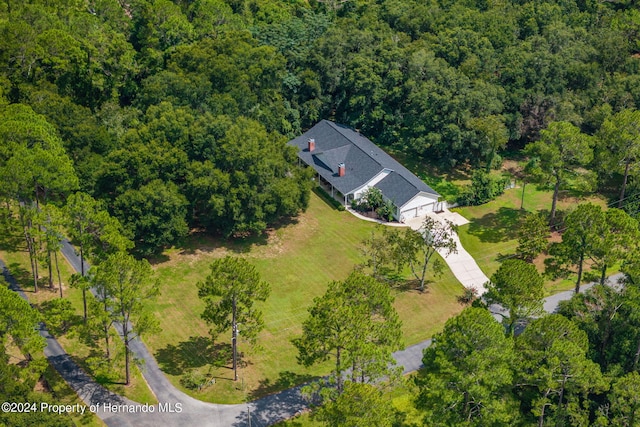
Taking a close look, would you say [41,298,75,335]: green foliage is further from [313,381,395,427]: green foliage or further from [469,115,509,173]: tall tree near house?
[469,115,509,173]: tall tree near house

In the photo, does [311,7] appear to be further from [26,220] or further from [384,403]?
[384,403]

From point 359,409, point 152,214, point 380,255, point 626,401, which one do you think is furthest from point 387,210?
point 359,409

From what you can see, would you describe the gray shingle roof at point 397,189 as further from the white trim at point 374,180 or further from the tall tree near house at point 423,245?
the tall tree near house at point 423,245

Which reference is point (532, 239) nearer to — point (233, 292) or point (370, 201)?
point (370, 201)

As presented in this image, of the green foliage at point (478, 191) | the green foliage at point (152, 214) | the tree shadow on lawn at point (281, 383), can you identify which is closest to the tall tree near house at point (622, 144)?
the green foliage at point (478, 191)

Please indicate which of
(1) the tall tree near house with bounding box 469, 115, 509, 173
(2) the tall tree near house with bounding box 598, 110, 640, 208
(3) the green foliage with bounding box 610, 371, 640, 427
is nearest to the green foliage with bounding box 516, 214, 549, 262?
(2) the tall tree near house with bounding box 598, 110, 640, 208

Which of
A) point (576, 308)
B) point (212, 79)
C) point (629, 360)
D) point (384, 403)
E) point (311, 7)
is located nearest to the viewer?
point (384, 403)

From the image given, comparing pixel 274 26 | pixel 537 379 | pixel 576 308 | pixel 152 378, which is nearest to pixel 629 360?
pixel 576 308
